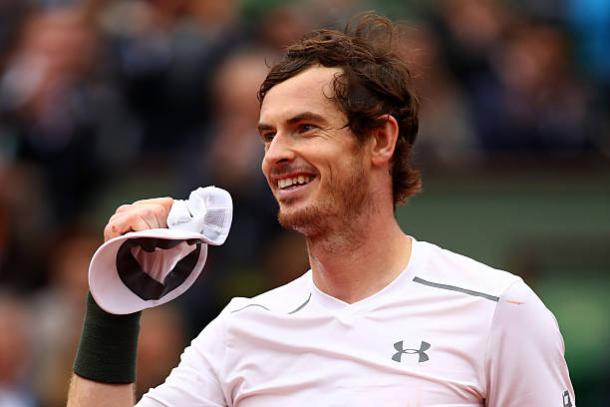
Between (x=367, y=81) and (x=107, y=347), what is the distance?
1.13 m

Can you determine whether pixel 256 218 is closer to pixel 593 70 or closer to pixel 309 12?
pixel 309 12

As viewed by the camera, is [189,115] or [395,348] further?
[189,115]

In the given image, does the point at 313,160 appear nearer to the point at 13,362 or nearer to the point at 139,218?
the point at 139,218

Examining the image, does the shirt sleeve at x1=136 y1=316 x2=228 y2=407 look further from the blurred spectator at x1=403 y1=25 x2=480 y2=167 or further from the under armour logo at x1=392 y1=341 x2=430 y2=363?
the blurred spectator at x1=403 y1=25 x2=480 y2=167

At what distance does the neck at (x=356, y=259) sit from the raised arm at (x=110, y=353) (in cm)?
50

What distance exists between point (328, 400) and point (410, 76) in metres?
1.12

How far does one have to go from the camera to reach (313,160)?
418 cm

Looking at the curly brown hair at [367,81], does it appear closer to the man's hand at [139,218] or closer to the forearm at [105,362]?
the man's hand at [139,218]

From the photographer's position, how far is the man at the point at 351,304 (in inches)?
157

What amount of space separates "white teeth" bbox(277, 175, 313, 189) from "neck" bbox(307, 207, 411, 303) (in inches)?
7.0

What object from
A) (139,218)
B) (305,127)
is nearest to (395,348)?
(305,127)

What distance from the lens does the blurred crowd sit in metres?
8.08

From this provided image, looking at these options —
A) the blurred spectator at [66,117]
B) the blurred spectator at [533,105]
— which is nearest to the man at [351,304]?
the blurred spectator at [66,117]

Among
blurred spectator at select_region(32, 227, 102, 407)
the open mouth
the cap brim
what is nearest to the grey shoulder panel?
the open mouth
